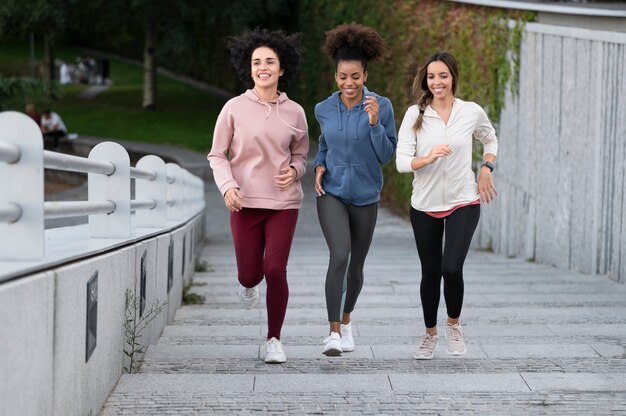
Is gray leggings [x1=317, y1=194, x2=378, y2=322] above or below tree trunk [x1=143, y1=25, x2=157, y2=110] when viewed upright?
below

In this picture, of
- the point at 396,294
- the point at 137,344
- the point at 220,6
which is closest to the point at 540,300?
the point at 396,294

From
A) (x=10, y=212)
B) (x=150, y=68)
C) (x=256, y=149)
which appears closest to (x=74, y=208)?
(x=10, y=212)

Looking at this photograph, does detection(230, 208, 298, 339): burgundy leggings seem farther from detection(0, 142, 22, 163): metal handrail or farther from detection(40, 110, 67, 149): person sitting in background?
detection(40, 110, 67, 149): person sitting in background

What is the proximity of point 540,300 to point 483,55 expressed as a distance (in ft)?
22.7

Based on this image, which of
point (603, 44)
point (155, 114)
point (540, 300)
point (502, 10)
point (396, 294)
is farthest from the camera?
point (155, 114)

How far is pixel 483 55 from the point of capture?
1528cm

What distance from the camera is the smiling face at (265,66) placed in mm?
6223

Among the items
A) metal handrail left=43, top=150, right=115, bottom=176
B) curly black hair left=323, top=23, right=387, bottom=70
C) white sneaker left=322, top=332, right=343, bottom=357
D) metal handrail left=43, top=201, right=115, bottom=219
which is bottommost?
white sneaker left=322, top=332, right=343, bottom=357

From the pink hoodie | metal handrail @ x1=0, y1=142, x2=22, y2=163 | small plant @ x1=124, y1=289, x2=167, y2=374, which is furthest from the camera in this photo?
the pink hoodie

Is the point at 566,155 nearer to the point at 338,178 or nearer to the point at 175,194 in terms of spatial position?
the point at 175,194

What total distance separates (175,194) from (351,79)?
3.51 meters

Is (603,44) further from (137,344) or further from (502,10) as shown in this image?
(137,344)

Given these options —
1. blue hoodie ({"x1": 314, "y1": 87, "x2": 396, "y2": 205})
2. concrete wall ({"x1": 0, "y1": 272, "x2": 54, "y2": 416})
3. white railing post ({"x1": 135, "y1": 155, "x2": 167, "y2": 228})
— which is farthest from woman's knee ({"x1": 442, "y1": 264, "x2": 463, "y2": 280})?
concrete wall ({"x1": 0, "y1": 272, "x2": 54, "y2": 416})

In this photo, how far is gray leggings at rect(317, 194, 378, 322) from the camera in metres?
6.22
